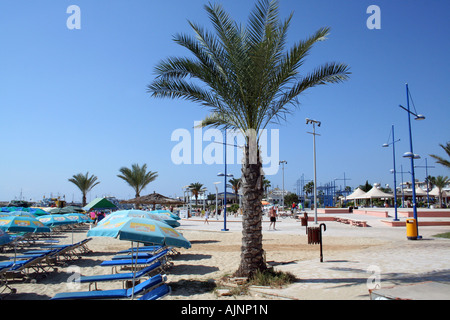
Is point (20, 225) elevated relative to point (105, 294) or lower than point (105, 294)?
elevated

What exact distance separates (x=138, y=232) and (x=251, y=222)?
2.64 meters

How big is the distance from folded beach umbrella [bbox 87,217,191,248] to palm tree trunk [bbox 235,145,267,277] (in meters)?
1.54

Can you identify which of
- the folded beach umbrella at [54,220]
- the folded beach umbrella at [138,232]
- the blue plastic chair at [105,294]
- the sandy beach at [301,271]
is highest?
the folded beach umbrella at [138,232]

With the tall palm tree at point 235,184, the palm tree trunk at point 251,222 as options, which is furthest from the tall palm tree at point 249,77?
the tall palm tree at point 235,184

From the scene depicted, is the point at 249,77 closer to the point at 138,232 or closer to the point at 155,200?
the point at 138,232

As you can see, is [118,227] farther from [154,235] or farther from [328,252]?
[328,252]

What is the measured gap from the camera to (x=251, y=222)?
736cm

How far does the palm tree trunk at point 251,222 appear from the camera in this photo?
7.27 meters

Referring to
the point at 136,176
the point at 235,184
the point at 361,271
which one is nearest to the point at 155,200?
the point at 136,176

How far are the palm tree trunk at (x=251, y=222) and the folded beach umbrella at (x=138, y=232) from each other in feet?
5.05

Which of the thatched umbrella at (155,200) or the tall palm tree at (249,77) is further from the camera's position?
the thatched umbrella at (155,200)

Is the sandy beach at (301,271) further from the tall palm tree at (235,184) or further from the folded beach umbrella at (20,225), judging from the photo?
the tall palm tree at (235,184)

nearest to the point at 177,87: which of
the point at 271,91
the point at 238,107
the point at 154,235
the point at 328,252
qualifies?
the point at 238,107

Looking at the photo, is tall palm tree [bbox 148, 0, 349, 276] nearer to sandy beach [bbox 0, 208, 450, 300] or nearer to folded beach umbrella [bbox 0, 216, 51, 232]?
sandy beach [bbox 0, 208, 450, 300]
